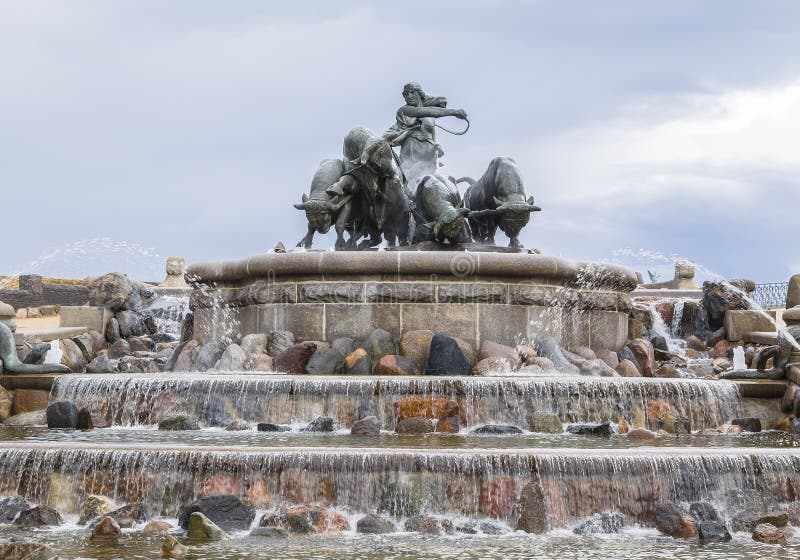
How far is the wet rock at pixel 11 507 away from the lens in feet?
22.2

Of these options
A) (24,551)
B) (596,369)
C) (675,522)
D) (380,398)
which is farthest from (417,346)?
(24,551)

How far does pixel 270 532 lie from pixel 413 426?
3164mm

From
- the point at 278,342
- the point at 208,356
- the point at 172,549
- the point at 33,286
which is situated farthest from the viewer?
the point at 33,286

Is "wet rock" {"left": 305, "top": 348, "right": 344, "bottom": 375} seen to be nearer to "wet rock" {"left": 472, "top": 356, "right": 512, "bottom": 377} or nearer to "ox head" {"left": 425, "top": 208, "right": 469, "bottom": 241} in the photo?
"wet rock" {"left": 472, "top": 356, "right": 512, "bottom": 377}

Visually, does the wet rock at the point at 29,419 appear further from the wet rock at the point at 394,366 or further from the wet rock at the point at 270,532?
the wet rock at the point at 270,532

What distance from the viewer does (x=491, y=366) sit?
12016 millimetres

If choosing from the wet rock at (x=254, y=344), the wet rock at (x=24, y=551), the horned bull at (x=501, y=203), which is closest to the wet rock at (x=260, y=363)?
the wet rock at (x=254, y=344)

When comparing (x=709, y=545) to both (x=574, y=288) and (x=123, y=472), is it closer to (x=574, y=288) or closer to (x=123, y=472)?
(x=123, y=472)

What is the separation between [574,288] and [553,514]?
7.40 meters

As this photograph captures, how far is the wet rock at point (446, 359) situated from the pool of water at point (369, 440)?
2.48m

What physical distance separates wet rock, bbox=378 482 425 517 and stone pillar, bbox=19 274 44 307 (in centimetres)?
3719

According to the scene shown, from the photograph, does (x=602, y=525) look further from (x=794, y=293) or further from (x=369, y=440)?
(x=794, y=293)

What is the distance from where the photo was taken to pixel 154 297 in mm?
24969

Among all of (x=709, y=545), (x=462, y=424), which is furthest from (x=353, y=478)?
(x=462, y=424)
